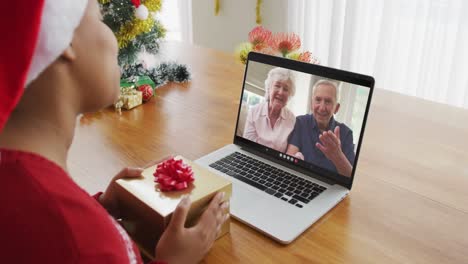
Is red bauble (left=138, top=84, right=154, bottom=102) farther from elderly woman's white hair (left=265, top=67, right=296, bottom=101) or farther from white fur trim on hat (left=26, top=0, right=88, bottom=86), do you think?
white fur trim on hat (left=26, top=0, right=88, bottom=86)

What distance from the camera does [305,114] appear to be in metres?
0.98

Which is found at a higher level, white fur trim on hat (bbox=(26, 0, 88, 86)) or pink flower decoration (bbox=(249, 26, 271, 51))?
white fur trim on hat (bbox=(26, 0, 88, 86))

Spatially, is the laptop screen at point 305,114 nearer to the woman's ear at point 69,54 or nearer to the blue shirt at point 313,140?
the blue shirt at point 313,140

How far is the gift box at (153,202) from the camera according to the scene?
2.48 ft

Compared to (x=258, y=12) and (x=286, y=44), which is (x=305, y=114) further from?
(x=258, y=12)

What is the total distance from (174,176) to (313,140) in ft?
1.06

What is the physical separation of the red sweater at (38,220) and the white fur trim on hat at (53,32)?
0.11m

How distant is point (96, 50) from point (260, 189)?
465mm

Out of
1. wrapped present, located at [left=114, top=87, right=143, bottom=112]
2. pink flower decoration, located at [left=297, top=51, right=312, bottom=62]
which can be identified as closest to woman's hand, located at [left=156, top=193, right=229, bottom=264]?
pink flower decoration, located at [left=297, top=51, right=312, bottom=62]

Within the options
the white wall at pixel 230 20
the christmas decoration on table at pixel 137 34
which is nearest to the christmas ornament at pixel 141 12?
the christmas decoration on table at pixel 137 34

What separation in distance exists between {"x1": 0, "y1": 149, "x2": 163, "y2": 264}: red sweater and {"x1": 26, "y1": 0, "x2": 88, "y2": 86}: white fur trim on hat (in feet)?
0.37

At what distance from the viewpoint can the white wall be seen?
2.81 m

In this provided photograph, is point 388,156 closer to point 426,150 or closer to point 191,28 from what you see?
point 426,150

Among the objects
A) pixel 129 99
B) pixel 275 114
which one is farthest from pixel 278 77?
pixel 129 99
